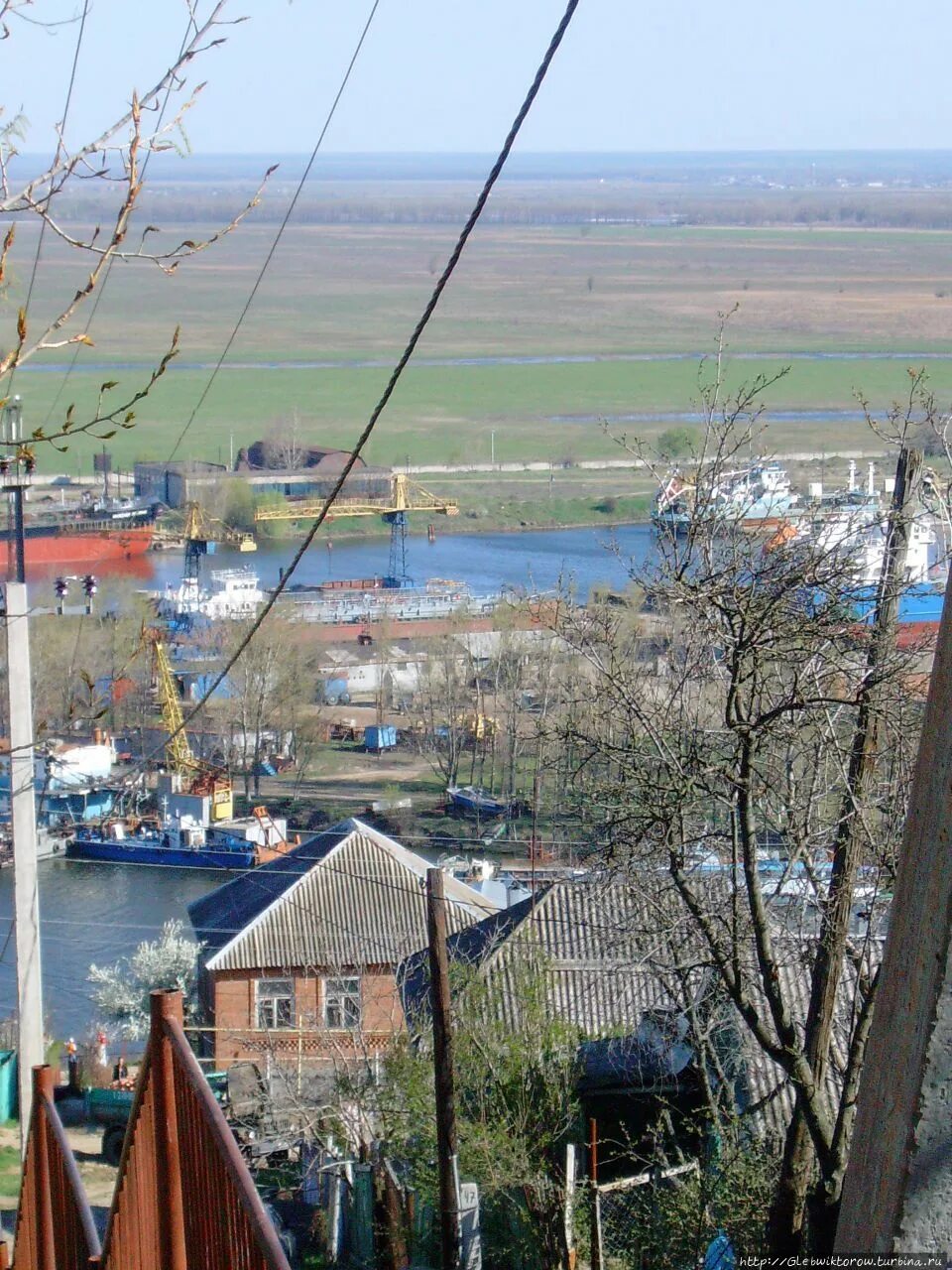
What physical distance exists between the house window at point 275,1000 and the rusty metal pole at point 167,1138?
11.3 m

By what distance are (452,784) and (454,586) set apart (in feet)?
45.3

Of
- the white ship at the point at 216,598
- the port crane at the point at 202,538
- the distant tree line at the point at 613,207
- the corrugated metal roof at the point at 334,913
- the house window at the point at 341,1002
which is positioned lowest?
the house window at the point at 341,1002

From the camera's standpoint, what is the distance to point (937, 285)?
59594mm

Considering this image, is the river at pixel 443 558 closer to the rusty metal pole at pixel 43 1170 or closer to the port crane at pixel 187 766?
the port crane at pixel 187 766

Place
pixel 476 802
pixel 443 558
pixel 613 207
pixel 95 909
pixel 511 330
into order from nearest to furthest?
pixel 95 909 → pixel 476 802 → pixel 443 558 → pixel 511 330 → pixel 613 207

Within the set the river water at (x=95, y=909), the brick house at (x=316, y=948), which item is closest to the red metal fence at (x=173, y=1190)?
the river water at (x=95, y=909)

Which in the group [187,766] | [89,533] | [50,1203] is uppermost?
[89,533]

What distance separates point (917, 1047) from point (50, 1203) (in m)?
2.30

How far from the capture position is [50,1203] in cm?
318

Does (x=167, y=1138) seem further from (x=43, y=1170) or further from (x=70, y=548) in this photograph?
(x=70, y=548)

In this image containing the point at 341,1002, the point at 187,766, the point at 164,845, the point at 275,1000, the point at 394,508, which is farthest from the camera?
the point at 394,508

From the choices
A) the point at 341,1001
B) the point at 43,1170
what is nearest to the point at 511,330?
the point at 341,1001

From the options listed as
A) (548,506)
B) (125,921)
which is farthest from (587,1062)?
(548,506)

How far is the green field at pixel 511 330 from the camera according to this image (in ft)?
192
